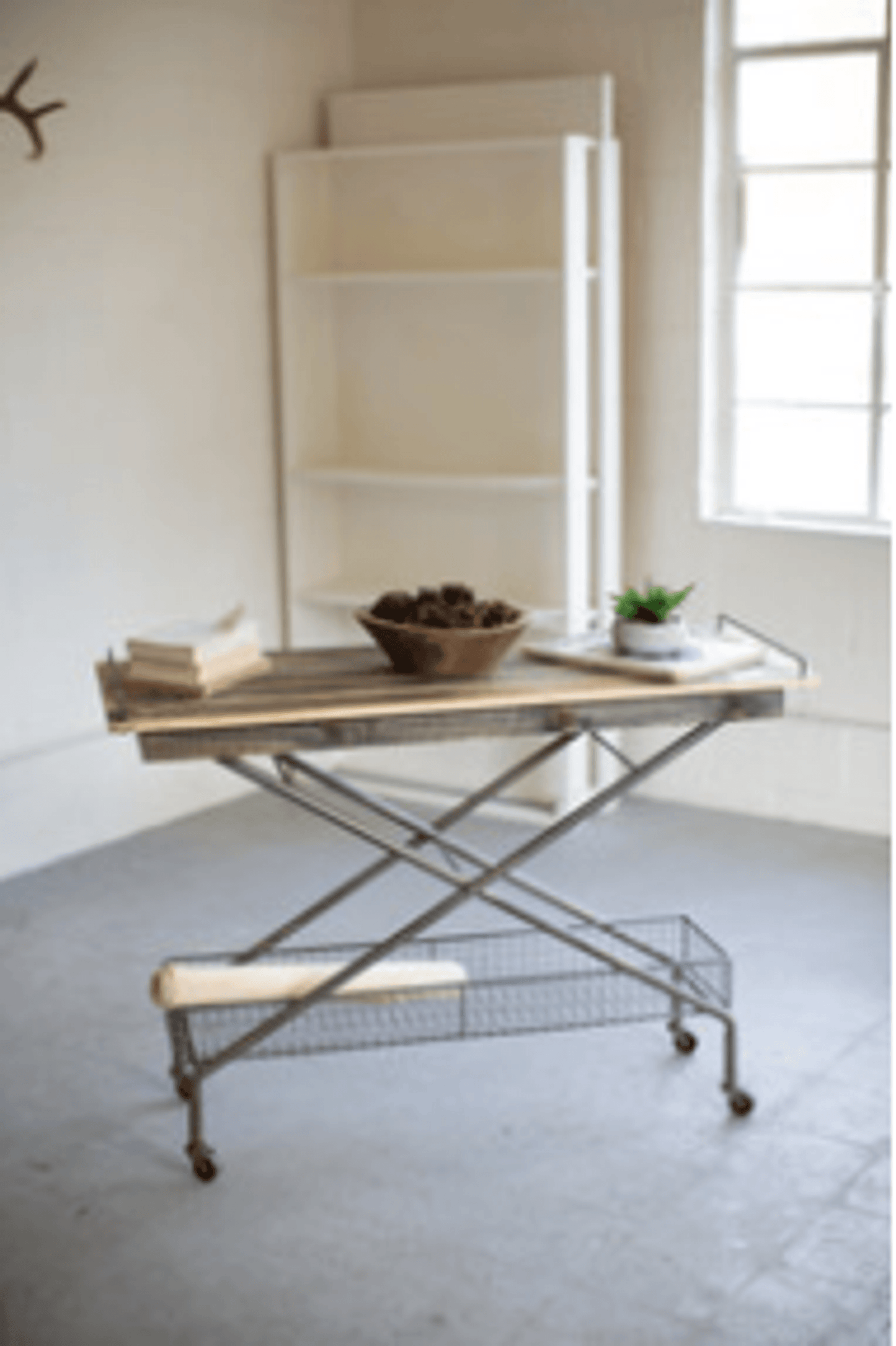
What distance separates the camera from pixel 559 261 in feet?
19.0

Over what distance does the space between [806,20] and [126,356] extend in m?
2.33

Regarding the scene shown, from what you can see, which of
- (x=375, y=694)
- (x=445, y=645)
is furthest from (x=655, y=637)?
(x=375, y=694)

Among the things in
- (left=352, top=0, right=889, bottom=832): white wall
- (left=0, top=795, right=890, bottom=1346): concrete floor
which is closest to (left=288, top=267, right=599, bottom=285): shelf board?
(left=352, top=0, right=889, bottom=832): white wall

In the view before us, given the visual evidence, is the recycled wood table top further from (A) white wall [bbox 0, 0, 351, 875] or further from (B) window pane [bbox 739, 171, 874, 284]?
(B) window pane [bbox 739, 171, 874, 284]

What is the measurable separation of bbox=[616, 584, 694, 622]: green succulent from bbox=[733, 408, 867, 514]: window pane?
7.10ft

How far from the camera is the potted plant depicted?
367 centimetres

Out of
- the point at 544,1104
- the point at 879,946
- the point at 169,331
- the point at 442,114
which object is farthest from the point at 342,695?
the point at 442,114

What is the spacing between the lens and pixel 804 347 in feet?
18.8

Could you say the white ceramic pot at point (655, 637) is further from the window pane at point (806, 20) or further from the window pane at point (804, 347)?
the window pane at point (806, 20)

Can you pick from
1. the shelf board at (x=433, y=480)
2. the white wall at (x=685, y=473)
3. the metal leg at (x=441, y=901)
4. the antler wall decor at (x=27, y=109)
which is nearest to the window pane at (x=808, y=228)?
the white wall at (x=685, y=473)

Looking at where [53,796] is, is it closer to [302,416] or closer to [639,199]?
[302,416]

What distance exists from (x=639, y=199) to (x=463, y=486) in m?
1.08

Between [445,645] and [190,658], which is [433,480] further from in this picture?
[190,658]

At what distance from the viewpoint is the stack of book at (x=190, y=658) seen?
347 cm
